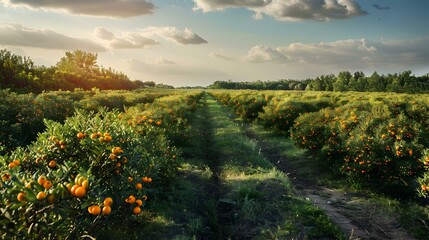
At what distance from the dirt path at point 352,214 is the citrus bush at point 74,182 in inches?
171

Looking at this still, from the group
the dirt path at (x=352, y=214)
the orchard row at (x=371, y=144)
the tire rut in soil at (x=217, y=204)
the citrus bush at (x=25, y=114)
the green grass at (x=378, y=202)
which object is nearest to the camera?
the tire rut in soil at (x=217, y=204)

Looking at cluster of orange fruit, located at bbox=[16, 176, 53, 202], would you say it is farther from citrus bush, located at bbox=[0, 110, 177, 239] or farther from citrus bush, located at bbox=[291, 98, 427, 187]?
citrus bush, located at bbox=[291, 98, 427, 187]

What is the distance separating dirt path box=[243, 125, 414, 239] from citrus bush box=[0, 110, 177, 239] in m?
4.34

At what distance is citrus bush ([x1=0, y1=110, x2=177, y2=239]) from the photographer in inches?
119

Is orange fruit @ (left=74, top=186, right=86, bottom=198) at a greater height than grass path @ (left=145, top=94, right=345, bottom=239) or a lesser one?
greater

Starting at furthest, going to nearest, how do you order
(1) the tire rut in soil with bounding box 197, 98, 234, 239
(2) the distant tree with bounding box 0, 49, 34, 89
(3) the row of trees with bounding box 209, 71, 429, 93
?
(3) the row of trees with bounding box 209, 71, 429, 93
(2) the distant tree with bounding box 0, 49, 34, 89
(1) the tire rut in soil with bounding box 197, 98, 234, 239

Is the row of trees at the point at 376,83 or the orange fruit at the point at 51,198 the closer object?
the orange fruit at the point at 51,198

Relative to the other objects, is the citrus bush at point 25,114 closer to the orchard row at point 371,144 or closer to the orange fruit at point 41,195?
the orange fruit at point 41,195

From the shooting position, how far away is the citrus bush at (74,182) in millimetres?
3014

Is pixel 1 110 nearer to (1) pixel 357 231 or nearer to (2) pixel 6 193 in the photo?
(2) pixel 6 193

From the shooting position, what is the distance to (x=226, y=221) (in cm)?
701

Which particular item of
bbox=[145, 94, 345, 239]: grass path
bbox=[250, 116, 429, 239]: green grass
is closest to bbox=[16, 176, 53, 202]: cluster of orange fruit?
bbox=[145, 94, 345, 239]: grass path

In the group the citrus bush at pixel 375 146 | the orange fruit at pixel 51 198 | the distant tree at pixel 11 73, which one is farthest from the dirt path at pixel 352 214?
the distant tree at pixel 11 73

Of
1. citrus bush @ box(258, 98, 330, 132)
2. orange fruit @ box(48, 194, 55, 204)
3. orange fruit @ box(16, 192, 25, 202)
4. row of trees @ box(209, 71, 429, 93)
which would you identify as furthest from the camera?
row of trees @ box(209, 71, 429, 93)
